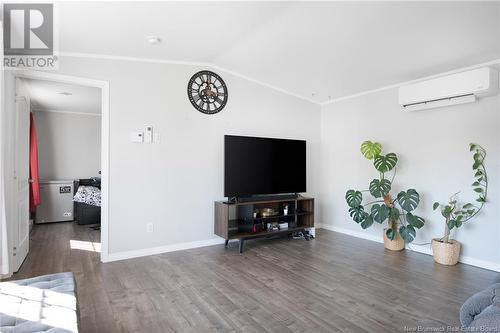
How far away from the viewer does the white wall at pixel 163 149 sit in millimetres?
3574

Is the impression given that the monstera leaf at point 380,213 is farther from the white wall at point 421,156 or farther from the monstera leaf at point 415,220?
the white wall at point 421,156

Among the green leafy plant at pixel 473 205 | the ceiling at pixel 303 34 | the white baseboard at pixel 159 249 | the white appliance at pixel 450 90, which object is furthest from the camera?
the white baseboard at pixel 159 249

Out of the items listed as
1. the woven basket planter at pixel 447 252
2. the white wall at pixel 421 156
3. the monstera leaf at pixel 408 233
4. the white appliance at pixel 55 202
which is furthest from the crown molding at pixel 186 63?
the white appliance at pixel 55 202

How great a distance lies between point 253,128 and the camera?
4629 mm

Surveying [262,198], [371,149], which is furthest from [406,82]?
[262,198]

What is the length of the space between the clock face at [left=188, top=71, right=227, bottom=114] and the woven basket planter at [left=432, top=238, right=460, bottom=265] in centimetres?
334

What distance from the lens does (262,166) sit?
4.25 meters

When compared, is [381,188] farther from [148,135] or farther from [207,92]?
[148,135]

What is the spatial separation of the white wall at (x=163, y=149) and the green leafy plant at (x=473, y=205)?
2753mm

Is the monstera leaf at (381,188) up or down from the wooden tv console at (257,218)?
up

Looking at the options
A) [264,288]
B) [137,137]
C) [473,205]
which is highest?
[137,137]

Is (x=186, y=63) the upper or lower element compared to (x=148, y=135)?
upper

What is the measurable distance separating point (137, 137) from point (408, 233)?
3651 mm

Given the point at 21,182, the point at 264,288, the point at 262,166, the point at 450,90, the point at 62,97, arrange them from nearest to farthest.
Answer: the point at 264,288, the point at 21,182, the point at 450,90, the point at 262,166, the point at 62,97
